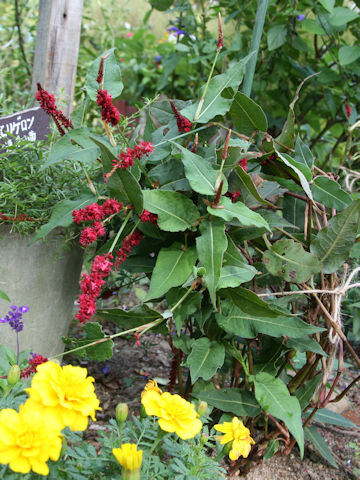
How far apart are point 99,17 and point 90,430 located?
390 centimetres

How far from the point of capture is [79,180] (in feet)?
4.22

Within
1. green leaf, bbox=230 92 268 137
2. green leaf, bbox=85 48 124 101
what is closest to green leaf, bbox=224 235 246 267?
green leaf, bbox=230 92 268 137

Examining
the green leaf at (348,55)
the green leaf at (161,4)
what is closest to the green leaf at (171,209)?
the green leaf at (348,55)

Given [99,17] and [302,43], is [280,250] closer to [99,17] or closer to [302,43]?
[302,43]

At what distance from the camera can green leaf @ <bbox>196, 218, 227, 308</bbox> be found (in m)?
0.90

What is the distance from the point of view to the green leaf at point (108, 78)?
1062 mm

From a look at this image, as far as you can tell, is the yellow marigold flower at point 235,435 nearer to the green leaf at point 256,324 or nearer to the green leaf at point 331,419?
the green leaf at point 256,324

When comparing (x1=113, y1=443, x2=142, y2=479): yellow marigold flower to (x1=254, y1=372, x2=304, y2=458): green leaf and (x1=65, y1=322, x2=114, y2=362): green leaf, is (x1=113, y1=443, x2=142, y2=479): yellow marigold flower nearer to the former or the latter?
(x1=65, y1=322, x2=114, y2=362): green leaf

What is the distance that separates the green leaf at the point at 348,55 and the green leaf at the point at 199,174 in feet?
3.76

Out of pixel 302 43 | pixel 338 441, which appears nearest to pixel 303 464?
pixel 338 441

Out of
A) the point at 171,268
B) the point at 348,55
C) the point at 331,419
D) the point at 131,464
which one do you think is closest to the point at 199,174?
the point at 171,268

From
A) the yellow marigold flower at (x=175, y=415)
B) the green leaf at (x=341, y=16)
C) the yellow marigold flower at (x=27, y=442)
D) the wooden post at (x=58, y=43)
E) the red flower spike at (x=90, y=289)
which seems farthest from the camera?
the green leaf at (x=341, y=16)

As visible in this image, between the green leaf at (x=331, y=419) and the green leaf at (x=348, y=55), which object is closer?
the green leaf at (x=331, y=419)

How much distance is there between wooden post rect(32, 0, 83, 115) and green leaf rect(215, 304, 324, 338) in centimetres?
98
